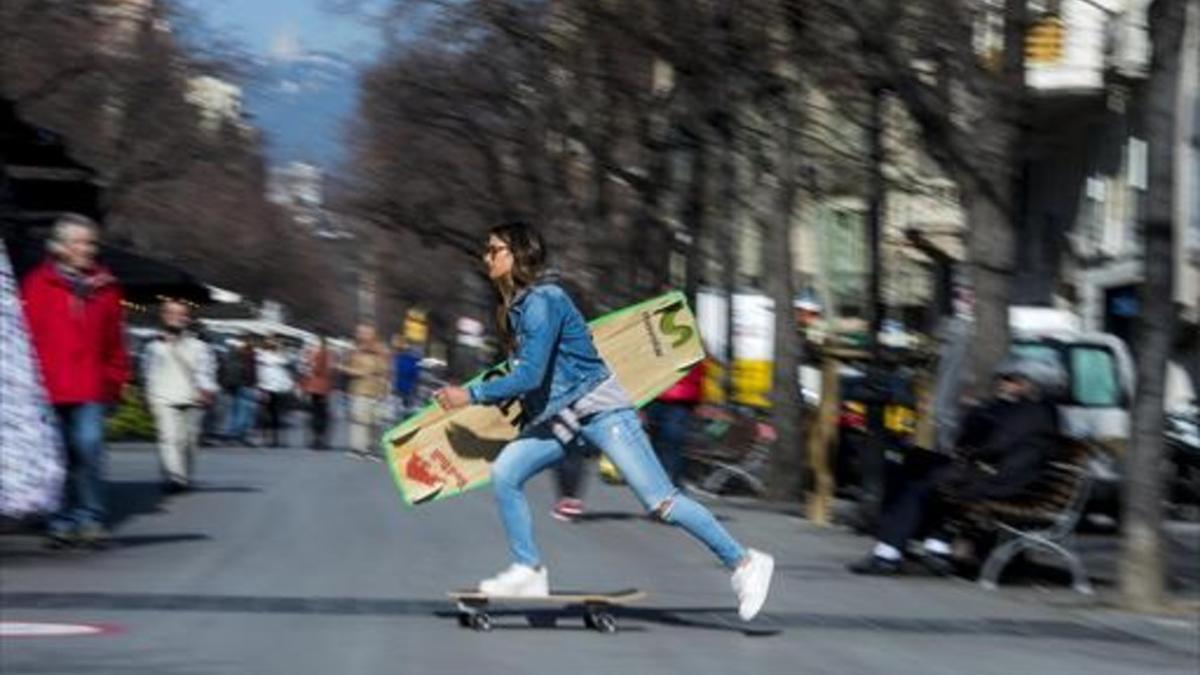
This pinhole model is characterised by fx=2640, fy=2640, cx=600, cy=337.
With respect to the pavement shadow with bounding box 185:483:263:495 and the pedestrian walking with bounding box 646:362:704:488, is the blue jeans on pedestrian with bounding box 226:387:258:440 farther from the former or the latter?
the pedestrian walking with bounding box 646:362:704:488

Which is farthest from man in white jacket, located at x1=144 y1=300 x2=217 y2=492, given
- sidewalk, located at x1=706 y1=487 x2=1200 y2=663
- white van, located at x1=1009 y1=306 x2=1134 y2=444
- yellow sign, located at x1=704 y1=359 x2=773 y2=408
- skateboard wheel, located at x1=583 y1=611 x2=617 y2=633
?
skateboard wheel, located at x1=583 y1=611 x2=617 y2=633

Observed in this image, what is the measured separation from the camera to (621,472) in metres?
12.1

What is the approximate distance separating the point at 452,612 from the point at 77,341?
142 inches

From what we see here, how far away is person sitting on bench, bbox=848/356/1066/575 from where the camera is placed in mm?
15648

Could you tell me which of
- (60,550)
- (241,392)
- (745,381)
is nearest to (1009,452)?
Answer: (60,550)

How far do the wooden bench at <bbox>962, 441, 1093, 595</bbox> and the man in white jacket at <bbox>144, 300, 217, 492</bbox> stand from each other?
935cm

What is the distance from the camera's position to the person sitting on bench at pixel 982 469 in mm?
15648

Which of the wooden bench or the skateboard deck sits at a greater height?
the skateboard deck

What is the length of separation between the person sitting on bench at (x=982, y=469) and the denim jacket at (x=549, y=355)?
13.9 feet

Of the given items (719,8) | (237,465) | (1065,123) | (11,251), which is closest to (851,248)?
(1065,123)

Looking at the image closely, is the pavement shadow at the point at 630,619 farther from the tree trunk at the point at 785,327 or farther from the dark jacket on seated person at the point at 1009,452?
the tree trunk at the point at 785,327

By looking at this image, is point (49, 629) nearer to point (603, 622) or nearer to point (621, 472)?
point (603, 622)

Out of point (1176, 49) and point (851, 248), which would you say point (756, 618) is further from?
point (851, 248)

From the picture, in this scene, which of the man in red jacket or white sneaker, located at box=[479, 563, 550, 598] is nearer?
white sneaker, located at box=[479, 563, 550, 598]
